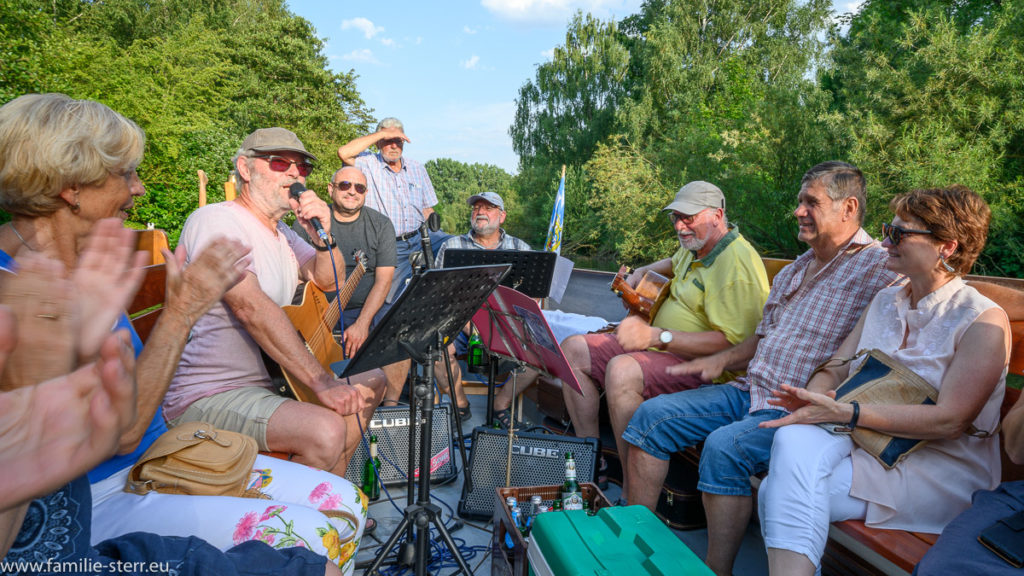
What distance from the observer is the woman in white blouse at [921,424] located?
2.02 m

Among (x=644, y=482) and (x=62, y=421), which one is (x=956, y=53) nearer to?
(x=644, y=482)

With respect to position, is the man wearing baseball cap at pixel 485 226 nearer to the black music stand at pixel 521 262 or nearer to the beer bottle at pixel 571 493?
the black music stand at pixel 521 262

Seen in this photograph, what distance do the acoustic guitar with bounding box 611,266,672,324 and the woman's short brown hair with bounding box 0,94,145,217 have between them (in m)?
2.97

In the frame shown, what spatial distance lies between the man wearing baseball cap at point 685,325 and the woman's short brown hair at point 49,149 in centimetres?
261

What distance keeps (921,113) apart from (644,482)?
14228mm

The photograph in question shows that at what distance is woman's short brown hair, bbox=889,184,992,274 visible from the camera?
2191 mm

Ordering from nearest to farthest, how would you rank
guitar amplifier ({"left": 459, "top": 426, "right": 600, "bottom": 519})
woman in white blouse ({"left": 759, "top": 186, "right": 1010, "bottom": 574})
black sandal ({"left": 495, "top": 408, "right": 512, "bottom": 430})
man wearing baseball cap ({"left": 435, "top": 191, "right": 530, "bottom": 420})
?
1. woman in white blouse ({"left": 759, "top": 186, "right": 1010, "bottom": 574})
2. guitar amplifier ({"left": 459, "top": 426, "right": 600, "bottom": 519})
3. black sandal ({"left": 495, "top": 408, "right": 512, "bottom": 430})
4. man wearing baseball cap ({"left": 435, "top": 191, "right": 530, "bottom": 420})

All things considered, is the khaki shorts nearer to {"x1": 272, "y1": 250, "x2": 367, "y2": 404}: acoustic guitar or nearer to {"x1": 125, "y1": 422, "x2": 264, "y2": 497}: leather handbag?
{"x1": 272, "y1": 250, "x2": 367, "y2": 404}: acoustic guitar

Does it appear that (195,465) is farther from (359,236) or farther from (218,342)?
(359,236)

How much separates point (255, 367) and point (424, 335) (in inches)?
34.0

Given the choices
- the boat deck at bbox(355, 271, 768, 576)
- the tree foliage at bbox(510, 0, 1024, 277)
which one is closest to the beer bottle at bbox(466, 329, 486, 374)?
the boat deck at bbox(355, 271, 768, 576)

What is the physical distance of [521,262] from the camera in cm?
365

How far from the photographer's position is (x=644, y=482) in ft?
9.48

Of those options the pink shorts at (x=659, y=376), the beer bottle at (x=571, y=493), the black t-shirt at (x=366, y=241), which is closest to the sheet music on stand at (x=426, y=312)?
the beer bottle at (x=571, y=493)
